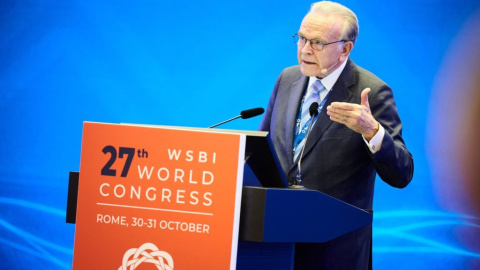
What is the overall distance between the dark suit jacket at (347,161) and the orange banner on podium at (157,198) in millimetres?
702

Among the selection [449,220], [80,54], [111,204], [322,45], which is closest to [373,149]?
[322,45]

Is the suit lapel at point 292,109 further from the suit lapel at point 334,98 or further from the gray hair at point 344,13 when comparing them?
the gray hair at point 344,13

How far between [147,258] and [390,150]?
39.5 inches

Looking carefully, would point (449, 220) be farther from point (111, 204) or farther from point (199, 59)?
point (111, 204)

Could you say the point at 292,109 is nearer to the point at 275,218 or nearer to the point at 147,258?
the point at 275,218

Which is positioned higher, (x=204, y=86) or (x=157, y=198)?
(x=204, y=86)

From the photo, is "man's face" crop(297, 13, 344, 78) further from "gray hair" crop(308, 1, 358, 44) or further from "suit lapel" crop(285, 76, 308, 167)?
"suit lapel" crop(285, 76, 308, 167)

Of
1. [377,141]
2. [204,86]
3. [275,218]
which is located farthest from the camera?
[204,86]

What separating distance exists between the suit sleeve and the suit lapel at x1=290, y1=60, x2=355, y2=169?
0.13m

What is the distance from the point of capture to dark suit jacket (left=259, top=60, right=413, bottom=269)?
8.25ft

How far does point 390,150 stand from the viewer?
240 centimetres

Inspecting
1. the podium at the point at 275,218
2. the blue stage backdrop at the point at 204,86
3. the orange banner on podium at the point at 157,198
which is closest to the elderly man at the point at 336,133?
the podium at the point at 275,218

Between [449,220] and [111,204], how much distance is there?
328 cm

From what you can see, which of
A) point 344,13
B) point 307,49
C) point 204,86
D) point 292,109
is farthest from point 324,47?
point 204,86
